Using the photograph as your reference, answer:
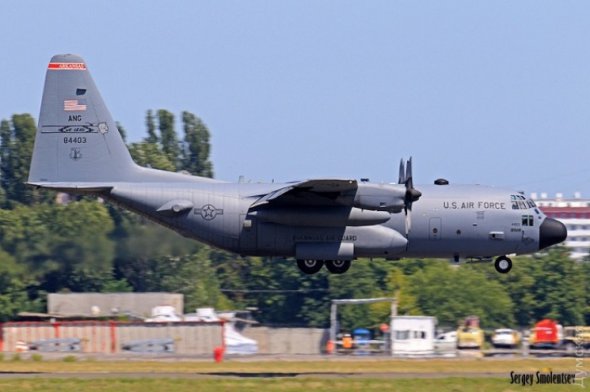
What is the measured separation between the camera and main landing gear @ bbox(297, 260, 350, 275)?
37375 millimetres

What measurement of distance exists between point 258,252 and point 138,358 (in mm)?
13258

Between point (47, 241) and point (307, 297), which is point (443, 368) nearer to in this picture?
point (47, 241)

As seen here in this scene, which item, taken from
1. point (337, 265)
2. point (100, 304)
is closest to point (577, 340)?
point (337, 265)

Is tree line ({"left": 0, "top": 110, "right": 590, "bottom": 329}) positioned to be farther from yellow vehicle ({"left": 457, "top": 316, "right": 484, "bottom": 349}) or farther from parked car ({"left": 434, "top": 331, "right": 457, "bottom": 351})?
yellow vehicle ({"left": 457, "top": 316, "right": 484, "bottom": 349})

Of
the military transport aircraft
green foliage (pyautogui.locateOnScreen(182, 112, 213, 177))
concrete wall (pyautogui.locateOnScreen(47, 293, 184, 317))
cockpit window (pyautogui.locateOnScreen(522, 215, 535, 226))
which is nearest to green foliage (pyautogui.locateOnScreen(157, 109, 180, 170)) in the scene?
green foliage (pyautogui.locateOnScreen(182, 112, 213, 177))

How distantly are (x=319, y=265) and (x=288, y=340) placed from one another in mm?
25773

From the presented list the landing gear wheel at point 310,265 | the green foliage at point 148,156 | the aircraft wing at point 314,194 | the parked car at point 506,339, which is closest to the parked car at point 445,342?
the parked car at point 506,339

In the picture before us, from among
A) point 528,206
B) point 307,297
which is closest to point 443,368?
point 528,206

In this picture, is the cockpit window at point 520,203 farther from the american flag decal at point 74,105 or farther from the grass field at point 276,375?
the american flag decal at point 74,105

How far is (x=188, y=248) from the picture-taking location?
140ft

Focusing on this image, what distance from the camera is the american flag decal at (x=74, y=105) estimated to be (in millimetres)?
37438

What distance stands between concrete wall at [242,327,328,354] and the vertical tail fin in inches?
1013

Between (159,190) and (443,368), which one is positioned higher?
(159,190)

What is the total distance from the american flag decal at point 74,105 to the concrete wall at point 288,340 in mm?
26592
